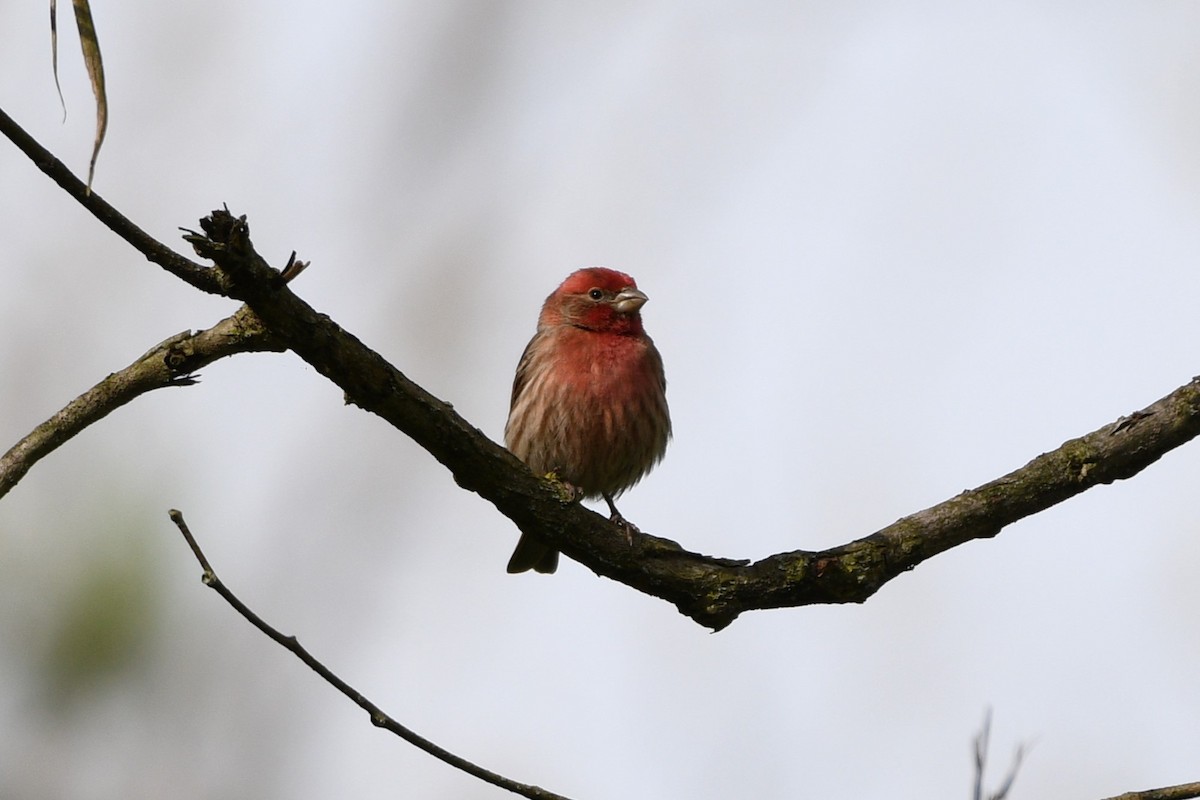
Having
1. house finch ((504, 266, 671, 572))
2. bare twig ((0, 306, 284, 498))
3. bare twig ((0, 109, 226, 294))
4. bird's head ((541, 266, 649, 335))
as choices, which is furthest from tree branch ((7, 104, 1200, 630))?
bird's head ((541, 266, 649, 335))

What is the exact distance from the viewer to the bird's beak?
9.23m

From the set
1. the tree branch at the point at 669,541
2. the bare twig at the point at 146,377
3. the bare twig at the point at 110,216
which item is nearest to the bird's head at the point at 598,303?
the tree branch at the point at 669,541

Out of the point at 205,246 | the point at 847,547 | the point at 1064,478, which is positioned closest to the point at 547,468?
the point at 847,547

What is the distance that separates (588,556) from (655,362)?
151 inches

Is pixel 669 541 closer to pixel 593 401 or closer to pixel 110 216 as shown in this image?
pixel 110 216

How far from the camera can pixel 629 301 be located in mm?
9250

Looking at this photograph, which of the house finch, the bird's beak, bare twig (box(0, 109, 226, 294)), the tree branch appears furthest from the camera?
the bird's beak

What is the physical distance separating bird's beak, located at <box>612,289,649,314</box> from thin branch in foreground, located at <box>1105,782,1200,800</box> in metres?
5.81

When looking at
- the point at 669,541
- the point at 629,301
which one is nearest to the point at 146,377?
the point at 669,541

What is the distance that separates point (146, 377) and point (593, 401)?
4.19 m

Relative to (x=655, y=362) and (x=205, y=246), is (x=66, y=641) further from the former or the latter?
(x=205, y=246)

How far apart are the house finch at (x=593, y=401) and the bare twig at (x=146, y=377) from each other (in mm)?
3926

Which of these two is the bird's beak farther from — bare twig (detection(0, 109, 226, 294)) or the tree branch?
bare twig (detection(0, 109, 226, 294))

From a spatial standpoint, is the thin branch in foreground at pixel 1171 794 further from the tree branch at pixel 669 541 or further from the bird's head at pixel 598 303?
the bird's head at pixel 598 303
